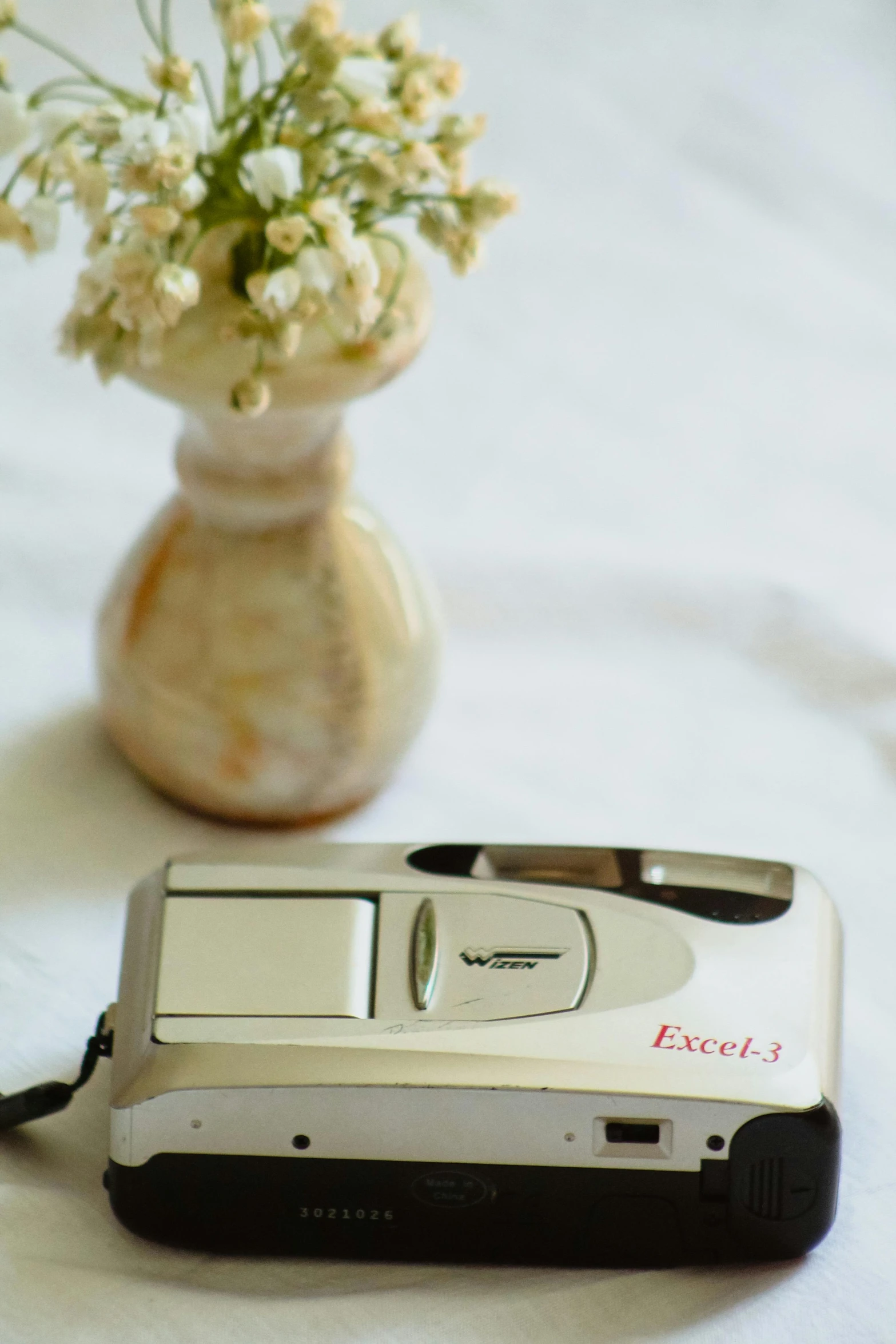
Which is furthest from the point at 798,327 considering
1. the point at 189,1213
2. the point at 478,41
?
the point at 189,1213

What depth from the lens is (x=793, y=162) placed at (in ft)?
3.23

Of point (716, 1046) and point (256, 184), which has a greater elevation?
point (256, 184)

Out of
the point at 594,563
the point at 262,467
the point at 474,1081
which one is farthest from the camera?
the point at 594,563

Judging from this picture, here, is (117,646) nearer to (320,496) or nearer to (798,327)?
(320,496)

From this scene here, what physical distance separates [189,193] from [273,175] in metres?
0.03

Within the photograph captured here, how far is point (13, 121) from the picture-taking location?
1.56ft

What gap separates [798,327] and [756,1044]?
576 mm

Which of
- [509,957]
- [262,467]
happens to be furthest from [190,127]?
[509,957]

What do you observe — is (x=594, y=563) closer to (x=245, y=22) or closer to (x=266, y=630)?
(x=266, y=630)

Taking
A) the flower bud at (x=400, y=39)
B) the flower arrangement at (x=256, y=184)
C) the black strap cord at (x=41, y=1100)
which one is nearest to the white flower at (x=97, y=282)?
the flower arrangement at (x=256, y=184)

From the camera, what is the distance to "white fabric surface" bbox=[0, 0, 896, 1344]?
464 millimetres

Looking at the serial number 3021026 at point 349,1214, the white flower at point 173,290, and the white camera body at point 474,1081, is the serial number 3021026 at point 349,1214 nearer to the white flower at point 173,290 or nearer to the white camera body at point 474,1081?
the white camera body at point 474,1081

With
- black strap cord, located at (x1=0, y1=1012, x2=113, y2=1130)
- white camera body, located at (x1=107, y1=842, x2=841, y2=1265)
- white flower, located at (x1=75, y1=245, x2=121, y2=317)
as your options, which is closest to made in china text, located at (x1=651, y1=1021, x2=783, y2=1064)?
white camera body, located at (x1=107, y1=842, x2=841, y2=1265)

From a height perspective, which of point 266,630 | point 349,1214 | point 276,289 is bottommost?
point 349,1214
